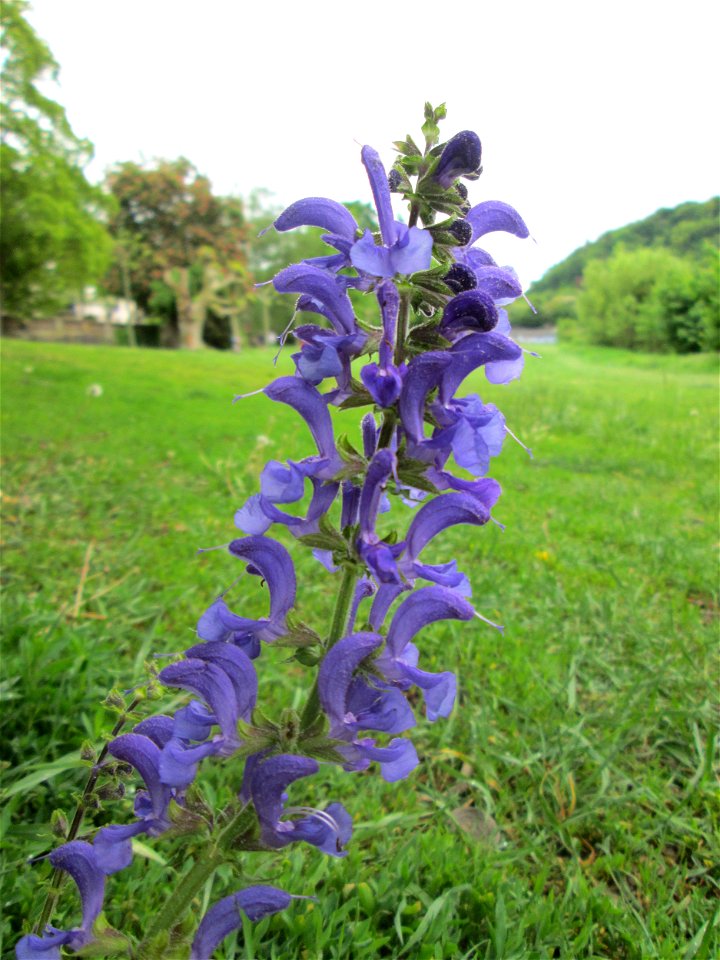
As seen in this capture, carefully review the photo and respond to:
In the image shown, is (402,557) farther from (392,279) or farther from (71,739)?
(71,739)

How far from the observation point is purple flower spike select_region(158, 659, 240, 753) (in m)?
1.11

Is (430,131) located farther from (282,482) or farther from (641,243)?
(641,243)

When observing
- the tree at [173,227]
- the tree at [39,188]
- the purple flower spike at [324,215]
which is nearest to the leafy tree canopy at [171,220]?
the tree at [173,227]

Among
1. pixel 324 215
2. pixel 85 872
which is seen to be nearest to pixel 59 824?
pixel 85 872

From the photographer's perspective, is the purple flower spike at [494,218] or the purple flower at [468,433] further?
the purple flower spike at [494,218]

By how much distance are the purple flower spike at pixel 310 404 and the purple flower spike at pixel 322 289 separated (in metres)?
0.14

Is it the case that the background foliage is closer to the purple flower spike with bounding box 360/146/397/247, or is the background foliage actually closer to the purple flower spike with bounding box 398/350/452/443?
the purple flower spike with bounding box 360/146/397/247

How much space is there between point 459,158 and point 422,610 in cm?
83

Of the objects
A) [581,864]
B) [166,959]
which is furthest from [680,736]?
[166,959]

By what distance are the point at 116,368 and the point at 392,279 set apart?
42.2ft

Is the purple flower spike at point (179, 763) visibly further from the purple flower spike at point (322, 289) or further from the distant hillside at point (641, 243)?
the distant hillside at point (641, 243)

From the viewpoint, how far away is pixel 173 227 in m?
26.3

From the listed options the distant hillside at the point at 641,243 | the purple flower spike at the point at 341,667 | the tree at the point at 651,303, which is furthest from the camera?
the distant hillside at the point at 641,243

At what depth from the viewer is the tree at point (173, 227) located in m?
24.9
